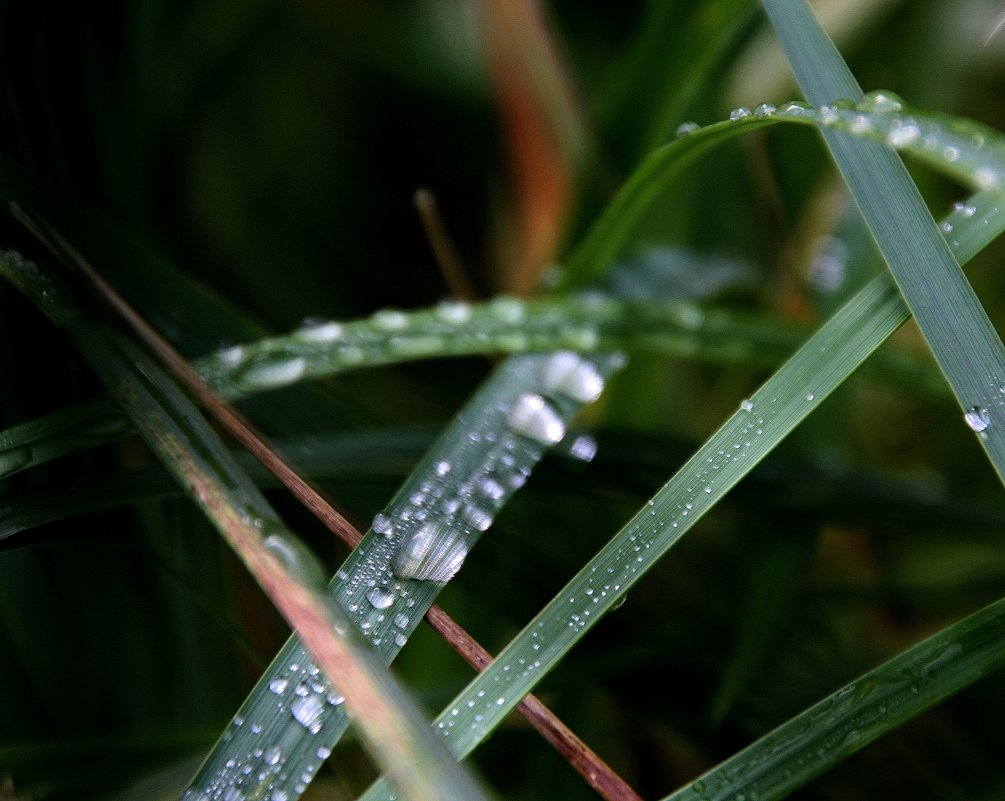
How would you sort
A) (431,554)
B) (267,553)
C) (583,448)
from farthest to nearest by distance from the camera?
1. (583,448)
2. (431,554)
3. (267,553)

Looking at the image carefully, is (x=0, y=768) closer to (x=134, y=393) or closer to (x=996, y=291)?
(x=134, y=393)

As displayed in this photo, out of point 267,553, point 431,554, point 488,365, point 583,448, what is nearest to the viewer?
point 267,553

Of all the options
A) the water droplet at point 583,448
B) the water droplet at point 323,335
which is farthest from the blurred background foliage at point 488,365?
the water droplet at point 323,335

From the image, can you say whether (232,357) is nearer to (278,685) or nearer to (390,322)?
(390,322)

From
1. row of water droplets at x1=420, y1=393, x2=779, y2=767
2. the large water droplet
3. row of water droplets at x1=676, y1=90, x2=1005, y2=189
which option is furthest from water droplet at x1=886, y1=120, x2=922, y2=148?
the large water droplet

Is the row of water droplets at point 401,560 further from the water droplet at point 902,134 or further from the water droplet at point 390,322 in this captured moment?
the water droplet at point 902,134

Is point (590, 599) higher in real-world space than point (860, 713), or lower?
higher

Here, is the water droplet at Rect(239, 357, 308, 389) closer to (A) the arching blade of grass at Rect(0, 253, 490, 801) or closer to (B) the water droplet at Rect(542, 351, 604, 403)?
(A) the arching blade of grass at Rect(0, 253, 490, 801)

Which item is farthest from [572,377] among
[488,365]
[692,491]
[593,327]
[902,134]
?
[488,365]

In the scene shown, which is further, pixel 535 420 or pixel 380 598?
pixel 535 420
